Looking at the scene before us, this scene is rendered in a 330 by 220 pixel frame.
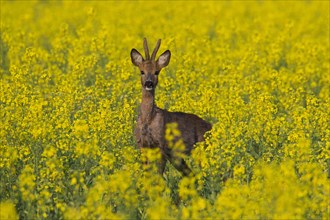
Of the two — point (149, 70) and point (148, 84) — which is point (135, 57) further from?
point (148, 84)

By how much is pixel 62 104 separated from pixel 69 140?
1.48 m

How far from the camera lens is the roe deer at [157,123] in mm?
10812

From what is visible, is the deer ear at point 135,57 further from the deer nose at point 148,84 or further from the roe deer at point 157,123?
the deer nose at point 148,84

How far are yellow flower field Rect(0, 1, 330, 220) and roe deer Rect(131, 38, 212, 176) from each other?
0.77 ft

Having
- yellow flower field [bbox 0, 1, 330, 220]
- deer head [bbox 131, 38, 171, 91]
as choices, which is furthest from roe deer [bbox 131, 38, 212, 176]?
yellow flower field [bbox 0, 1, 330, 220]

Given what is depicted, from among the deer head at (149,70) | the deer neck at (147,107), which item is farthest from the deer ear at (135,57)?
the deer neck at (147,107)

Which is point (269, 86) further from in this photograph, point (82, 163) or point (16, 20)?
point (16, 20)

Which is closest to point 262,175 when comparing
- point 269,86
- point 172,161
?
point 172,161

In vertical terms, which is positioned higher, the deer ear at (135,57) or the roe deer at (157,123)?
the deer ear at (135,57)

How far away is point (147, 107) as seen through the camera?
11016 millimetres

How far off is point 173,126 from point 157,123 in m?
2.06

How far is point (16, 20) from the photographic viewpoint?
23.3 meters

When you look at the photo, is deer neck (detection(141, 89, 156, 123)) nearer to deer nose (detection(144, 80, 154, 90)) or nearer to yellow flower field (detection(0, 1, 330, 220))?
deer nose (detection(144, 80, 154, 90))

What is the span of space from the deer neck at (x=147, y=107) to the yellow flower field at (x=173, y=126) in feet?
1.64
